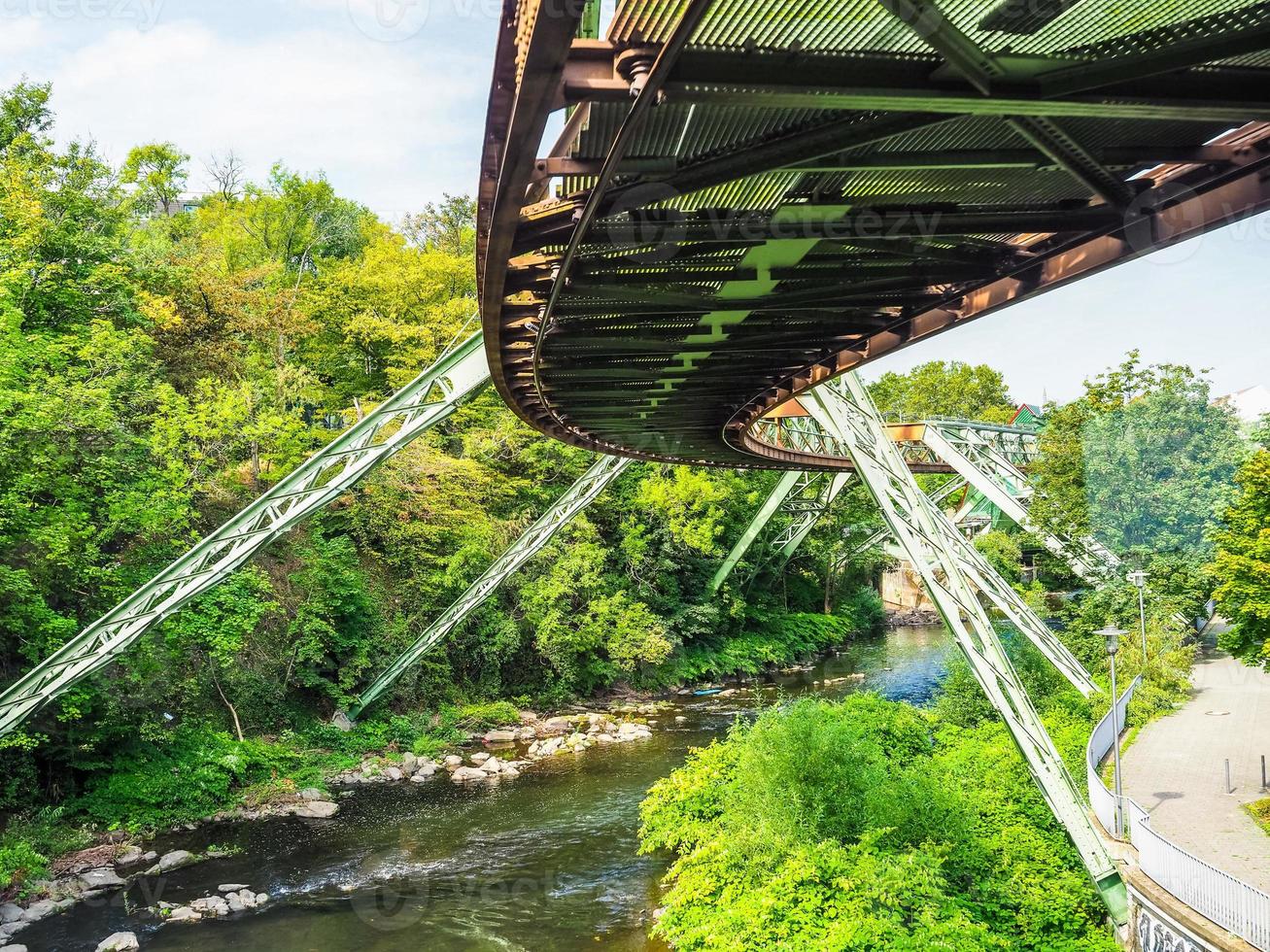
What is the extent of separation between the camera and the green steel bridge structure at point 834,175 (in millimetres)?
3664

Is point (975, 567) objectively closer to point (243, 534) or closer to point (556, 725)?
point (243, 534)

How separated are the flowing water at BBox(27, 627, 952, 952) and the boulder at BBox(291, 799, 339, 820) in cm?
27

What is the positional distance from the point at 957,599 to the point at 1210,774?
555 cm

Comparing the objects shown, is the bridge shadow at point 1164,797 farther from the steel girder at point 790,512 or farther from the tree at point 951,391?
the tree at point 951,391

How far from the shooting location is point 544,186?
17.7 feet

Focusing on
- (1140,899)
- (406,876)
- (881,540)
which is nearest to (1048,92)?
(1140,899)

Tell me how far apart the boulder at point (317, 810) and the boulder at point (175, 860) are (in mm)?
2689

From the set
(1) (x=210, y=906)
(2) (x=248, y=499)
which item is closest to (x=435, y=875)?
(1) (x=210, y=906)

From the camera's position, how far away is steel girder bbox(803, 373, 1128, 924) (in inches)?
411

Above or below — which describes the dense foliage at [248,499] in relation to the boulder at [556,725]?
above

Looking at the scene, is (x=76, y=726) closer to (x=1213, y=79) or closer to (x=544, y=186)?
(x=544, y=186)

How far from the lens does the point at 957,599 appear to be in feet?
39.2

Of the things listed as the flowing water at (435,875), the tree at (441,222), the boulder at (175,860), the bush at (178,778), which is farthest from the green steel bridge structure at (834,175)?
the tree at (441,222)

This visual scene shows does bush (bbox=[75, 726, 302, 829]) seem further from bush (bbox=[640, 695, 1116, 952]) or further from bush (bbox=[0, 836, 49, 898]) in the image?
bush (bbox=[640, 695, 1116, 952])
